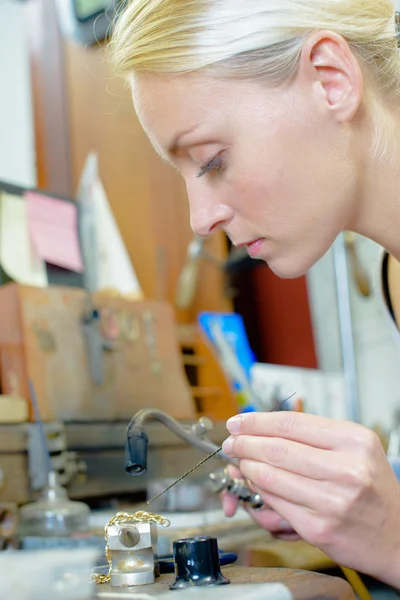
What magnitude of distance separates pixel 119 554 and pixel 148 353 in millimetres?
883

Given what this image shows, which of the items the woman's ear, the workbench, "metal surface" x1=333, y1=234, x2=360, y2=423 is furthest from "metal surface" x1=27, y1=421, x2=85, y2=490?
"metal surface" x1=333, y1=234, x2=360, y2=423

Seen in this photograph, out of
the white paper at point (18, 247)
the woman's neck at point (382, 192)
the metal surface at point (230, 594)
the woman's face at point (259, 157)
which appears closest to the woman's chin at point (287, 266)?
the woman's face at point (259, 157)

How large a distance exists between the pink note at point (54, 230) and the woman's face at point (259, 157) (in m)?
0.74

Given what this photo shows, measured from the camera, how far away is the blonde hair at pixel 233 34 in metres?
0.93

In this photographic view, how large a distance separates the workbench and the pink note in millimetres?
1064

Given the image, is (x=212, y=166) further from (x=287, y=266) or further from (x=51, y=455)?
(x=51, y=455)

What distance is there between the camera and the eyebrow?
0.94 metres

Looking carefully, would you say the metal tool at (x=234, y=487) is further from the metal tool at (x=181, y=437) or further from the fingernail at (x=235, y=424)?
the fingernail at (x=235, y=424)

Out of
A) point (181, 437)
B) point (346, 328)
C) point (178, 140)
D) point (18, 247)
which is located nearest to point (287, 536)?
point (181, 437)

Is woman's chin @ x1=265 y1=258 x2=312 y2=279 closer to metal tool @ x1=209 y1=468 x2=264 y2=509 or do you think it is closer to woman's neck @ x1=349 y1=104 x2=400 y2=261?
woman's neck @ x1=349 y1=104 x2=400 y2=261

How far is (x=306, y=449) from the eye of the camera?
27.9 inches

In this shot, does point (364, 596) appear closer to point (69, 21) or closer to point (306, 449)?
point (306, 449)

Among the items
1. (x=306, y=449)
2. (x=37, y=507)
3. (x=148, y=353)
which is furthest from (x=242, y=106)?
(x=148, y=353)

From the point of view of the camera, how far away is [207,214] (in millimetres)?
983
